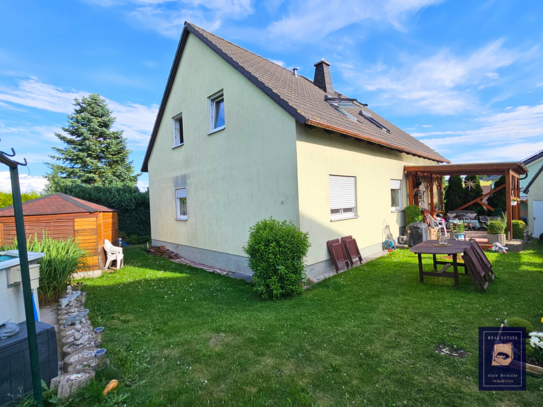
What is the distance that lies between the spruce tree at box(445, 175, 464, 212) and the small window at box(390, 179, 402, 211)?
9680 millimetres

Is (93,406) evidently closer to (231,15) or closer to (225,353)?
(225,353)

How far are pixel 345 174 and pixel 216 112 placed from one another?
484 centimetres

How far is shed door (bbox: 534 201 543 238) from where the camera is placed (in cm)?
1202

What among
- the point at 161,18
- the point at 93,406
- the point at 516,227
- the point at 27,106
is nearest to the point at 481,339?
the point at 93,406

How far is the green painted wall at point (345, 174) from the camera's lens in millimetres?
6875

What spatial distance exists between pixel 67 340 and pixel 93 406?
5.67ft

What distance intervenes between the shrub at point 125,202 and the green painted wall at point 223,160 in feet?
20.0

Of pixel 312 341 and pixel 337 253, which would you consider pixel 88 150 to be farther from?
pixel 312 341

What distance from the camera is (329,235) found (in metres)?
7.62

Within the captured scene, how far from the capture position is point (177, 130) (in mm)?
11453

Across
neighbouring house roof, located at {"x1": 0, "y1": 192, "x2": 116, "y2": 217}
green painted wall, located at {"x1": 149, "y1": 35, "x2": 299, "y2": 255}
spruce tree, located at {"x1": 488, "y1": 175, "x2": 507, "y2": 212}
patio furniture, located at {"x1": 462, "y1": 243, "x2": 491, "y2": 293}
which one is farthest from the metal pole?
spruce tree, located at {"x1": 488, "y1": 175, "x2": 507, "y2": 212}

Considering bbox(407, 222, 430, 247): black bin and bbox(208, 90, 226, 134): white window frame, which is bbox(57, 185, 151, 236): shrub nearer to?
bbox(208, 90, 226, 134): white window frame

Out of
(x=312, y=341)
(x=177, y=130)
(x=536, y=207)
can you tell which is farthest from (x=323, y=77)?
(x=312, y=341)

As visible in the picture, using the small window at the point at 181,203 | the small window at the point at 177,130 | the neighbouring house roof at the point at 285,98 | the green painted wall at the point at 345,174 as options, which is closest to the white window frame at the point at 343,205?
the green painted wall at the point at 345,174
